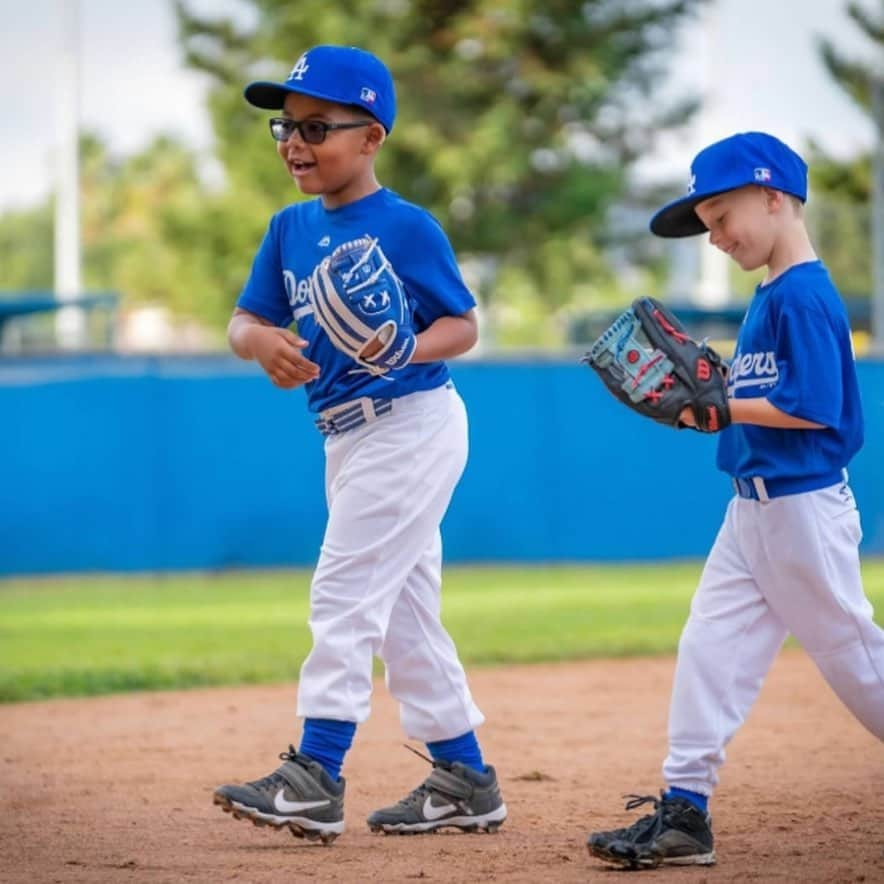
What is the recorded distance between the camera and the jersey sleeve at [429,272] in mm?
3990

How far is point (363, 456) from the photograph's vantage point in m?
3.99

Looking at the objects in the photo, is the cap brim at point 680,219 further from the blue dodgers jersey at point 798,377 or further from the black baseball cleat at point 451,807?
the black baseball cleat at point 451,807

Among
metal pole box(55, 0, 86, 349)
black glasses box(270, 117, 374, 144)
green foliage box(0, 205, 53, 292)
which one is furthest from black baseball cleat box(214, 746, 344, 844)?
green foliage box(0, 205, 53, 292)

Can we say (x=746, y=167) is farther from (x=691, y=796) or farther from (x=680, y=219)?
(x=691, y=796)

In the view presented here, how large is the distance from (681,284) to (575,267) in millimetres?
28890

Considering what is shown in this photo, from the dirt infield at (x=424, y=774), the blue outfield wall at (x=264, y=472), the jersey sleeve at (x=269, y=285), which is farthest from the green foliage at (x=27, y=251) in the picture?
the jersey sleeve at (x=269, y=285)

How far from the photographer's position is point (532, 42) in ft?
92.3

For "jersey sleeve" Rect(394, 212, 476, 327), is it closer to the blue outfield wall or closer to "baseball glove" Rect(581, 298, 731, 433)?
"baseball glove" Rect(581, 298, 731, 433)

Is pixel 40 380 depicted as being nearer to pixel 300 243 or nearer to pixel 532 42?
pixel 300 243

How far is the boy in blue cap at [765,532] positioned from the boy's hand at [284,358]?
84 cm

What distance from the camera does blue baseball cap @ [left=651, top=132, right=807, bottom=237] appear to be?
370 centimetres

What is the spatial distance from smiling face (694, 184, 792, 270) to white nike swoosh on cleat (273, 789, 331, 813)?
1.48 meters

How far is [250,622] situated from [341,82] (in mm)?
6323

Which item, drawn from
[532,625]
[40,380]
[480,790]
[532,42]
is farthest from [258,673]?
[532,42]
